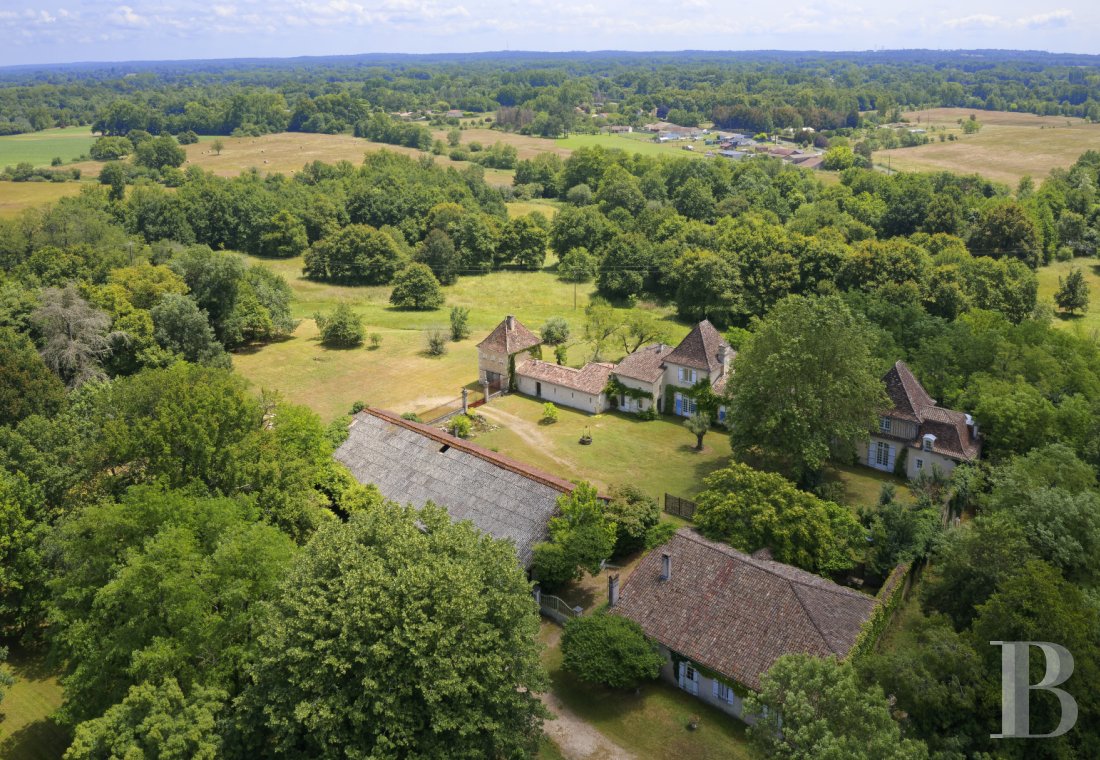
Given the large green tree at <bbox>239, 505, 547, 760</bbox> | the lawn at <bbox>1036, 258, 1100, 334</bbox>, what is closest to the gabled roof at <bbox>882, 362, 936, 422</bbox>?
the large green tree at <bbox>239, 505, 547, 760</bbox>

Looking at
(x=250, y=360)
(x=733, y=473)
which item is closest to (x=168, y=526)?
(x=733, y=473)

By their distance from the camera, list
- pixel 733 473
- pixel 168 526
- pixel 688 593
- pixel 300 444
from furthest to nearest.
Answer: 1. pixel 300 444
2. pixel 733 473
3. pixel 688 593
4. pixel 168 526

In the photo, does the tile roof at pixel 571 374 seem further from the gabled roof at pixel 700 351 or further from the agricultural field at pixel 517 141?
the agricultural field at pixel 517 141

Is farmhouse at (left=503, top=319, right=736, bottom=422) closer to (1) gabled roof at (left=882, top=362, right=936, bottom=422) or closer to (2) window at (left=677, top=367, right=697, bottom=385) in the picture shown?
(2) window at (left=677, top=367, right=697, bottom=385)

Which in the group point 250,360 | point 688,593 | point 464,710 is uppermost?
point 464,710

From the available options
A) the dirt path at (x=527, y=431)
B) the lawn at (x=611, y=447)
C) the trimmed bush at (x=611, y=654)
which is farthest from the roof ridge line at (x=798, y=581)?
the dirt path at (x=527, y=431)

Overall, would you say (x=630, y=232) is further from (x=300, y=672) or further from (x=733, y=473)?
(x=300, y=672)
